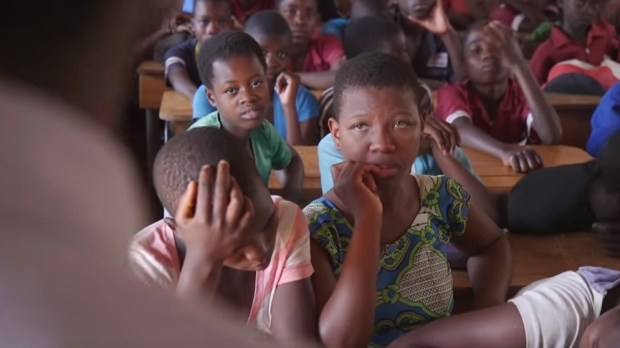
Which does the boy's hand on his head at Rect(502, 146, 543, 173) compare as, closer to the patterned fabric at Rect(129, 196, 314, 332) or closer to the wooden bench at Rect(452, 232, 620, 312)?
the wooden bench at Rect(452, 232, 620, 312)

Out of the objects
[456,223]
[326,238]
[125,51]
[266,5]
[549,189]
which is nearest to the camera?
[125,51]

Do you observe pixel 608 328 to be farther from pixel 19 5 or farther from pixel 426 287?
pixel 19 5

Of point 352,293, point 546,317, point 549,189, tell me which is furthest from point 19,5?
point 549,189

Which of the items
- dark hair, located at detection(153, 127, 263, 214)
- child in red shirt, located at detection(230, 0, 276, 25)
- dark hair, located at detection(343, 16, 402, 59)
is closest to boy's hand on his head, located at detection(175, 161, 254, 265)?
dark hair, located at detection(153, 127, 263, 214)

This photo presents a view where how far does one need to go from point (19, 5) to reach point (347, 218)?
1.24m

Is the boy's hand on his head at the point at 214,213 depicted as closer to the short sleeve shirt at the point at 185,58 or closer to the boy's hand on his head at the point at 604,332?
the boy's hand on his head at the point at 604,332

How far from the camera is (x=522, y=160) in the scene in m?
2.41

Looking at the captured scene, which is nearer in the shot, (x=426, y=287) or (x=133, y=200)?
(x=133, y=200)

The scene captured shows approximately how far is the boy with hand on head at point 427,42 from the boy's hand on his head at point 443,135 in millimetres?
1895

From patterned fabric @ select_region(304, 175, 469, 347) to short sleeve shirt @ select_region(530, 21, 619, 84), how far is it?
9.36 ft

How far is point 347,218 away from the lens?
156cm

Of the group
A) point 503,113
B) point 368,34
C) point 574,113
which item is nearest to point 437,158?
point 503,113

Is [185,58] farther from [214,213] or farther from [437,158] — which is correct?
[214,213]

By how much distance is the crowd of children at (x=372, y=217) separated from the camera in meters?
1.22
